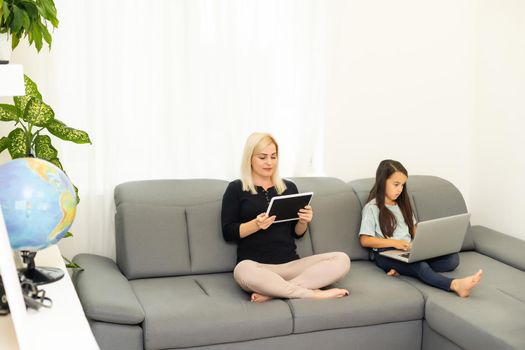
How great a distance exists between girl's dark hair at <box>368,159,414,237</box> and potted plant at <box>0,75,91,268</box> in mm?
1737

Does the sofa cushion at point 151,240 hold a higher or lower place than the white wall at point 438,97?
lower

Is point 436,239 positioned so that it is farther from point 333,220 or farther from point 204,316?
point 204,316

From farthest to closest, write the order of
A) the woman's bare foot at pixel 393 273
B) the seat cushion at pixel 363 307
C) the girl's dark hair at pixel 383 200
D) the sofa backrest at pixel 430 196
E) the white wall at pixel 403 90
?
1. the white wall at pixel 403 90
2. the sofa backrest at pixel 430 196
3. the girl's dark hair at pixel 383 200
4. the woman's bare foot at pixel 393 273
5. the seat cushion at pixel 363 307

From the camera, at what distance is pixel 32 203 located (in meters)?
1.73

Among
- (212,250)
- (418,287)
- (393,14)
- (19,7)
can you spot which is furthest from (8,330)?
(393,14)

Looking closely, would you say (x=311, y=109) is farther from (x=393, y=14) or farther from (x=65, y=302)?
(x=65, y=302)

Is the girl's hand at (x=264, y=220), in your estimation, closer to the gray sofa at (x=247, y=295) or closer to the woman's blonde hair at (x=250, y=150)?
the woman's blonde hair at (x=250, y=150)

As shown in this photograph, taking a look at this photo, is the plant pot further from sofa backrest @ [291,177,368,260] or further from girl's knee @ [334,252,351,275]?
sofa backrest @ [291,177,368,260]

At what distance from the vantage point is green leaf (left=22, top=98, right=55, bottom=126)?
2.61m

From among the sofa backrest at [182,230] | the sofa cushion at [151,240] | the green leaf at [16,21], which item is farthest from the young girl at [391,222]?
the green leaf at [16,21]

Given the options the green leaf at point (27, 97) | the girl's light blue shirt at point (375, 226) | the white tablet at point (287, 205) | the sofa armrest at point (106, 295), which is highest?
the green leaf at point (27, 97)

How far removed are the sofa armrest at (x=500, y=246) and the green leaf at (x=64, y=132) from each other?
2507 millimetres

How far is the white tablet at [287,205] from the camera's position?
10.7 feet

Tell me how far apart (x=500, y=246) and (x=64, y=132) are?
8.66 feet
